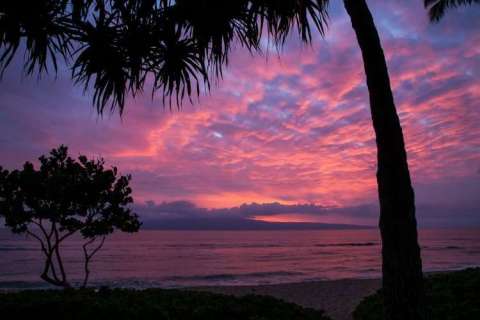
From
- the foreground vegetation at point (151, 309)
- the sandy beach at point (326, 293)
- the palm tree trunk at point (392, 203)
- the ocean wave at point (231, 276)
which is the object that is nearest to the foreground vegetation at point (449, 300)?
the foreground vegetation at point (151, 309)

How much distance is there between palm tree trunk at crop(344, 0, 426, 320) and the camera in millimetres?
3928

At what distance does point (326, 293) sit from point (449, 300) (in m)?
9.95

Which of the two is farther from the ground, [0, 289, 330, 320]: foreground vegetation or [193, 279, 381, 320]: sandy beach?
[0, 289, 330, 320]: foreground vegetation

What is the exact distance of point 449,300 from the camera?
10008mm

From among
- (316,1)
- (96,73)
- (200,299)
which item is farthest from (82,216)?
(316,1)

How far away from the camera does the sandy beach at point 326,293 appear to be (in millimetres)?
15092

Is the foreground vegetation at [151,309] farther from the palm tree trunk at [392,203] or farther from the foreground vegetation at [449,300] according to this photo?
the palm tree trunk at [392,203]

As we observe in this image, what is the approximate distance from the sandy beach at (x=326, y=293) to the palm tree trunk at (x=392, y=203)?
9325 mm

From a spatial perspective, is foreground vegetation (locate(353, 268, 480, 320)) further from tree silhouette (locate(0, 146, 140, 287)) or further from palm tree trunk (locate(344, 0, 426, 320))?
tree silhouette (locate(0, 146, 140, 287))

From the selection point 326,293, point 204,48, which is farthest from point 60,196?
point 326,293

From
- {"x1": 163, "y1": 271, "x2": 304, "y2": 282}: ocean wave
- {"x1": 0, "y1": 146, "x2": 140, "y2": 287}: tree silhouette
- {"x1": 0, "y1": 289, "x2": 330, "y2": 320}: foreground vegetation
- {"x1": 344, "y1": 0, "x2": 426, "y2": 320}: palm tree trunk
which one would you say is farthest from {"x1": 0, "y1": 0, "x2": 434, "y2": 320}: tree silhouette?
{"x1": 163, "y1": 271, "x2": 304, "y2": 282}: ocean wave

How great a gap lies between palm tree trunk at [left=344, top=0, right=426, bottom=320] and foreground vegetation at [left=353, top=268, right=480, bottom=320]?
17.9 ft

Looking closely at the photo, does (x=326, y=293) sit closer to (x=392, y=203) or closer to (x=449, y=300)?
(x=449, y=300)

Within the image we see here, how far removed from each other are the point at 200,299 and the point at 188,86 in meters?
5.86
